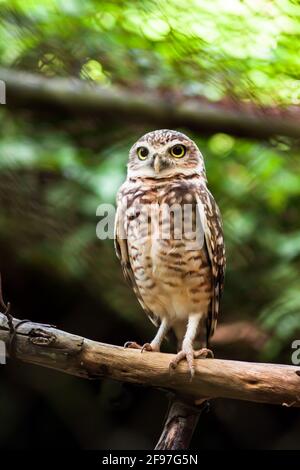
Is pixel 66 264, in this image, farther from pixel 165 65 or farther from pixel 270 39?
pixel 270 39

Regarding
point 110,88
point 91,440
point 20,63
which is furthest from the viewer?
point 91,440

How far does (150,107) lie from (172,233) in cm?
40

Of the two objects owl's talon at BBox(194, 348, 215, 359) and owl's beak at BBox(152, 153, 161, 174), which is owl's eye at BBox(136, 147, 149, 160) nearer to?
owl's beak at BBox(152, 153, 161, 174)

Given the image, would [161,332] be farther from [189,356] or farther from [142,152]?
[142,152]

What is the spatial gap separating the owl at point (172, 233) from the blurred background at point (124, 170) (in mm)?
66

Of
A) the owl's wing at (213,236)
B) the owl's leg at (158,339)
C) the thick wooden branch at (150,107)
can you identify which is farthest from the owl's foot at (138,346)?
the thick wooden branch at (150,107)

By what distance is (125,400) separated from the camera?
155cm

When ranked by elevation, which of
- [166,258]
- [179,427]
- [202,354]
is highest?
[166,258]

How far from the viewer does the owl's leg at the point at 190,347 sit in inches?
54.1

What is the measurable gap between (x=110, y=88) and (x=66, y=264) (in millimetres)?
702

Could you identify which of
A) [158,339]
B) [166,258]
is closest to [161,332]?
[158,339]

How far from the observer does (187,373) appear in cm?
136
